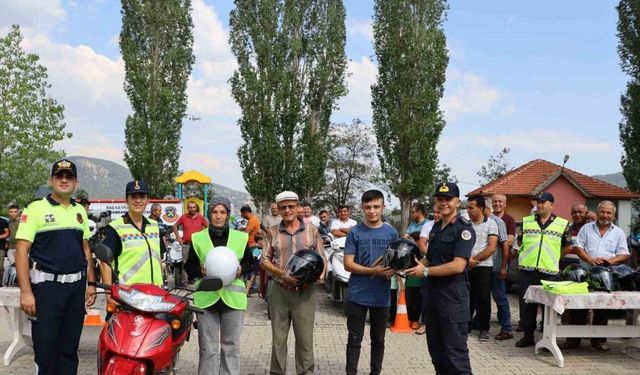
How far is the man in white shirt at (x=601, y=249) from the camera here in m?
7.08

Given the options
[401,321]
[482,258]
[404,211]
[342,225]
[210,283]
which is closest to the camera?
[210,283]

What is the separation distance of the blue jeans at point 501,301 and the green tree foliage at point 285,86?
19737mm

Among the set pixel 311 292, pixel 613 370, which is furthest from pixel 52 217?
pixel 613 370

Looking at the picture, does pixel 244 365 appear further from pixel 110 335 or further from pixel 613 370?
pixel 613 370

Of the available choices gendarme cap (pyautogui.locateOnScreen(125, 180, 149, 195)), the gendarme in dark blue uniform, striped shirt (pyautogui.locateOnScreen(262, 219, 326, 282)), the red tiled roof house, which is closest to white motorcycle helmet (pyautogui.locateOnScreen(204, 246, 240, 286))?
striped shirt (pyautogui.locateOnScreen(262, 219, 326, 282))

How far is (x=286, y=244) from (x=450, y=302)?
152 centimetres

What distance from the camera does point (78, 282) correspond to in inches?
179

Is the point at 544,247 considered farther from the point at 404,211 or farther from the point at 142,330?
the point at 404,211

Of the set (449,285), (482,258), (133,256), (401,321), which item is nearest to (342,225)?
(401,321)

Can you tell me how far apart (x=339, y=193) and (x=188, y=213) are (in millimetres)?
34693

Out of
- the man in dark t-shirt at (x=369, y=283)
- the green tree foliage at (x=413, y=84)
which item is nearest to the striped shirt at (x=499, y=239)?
the man in dark t-shirt at (x=369, y=283)

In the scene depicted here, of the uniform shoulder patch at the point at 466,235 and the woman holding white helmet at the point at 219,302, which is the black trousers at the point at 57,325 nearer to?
the woman holding white helmet at the point at 219,302

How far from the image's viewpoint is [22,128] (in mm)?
21938

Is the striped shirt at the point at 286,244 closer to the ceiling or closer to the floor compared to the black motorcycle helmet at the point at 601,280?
closer to the ceiling
